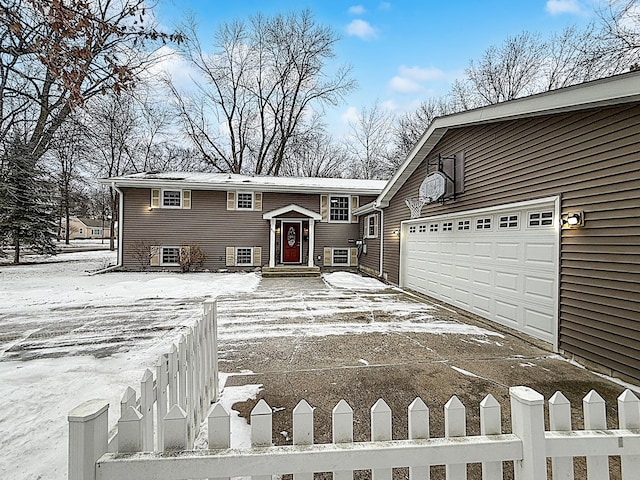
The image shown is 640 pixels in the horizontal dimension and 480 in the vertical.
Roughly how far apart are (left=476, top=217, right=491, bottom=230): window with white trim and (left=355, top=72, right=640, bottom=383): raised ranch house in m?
0.02

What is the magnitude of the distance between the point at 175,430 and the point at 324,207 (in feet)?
46.7

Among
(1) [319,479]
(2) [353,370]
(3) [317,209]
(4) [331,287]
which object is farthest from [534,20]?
(1) [319,479]

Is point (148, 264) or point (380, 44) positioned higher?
point (380, 44)

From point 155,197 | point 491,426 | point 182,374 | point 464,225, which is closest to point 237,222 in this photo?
point 155,197

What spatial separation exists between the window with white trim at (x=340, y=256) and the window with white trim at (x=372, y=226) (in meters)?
1.63

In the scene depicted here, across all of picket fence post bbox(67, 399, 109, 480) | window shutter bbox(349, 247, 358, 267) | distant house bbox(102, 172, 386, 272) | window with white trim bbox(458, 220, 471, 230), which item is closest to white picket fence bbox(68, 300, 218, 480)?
picket fence post bbox(67, 399, 109, 480)

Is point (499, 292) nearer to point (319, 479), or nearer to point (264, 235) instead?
point (319, 479)

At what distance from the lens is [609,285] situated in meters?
3.83

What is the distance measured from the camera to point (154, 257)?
13703 mm

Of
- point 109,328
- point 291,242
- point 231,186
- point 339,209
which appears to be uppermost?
point 231,186

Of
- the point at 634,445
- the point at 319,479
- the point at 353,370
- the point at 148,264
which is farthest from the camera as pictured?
the point at 148,264

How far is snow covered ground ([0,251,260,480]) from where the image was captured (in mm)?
2352

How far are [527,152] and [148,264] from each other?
543 inches

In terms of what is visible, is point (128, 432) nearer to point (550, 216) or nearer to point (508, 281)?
point (550, 216)
